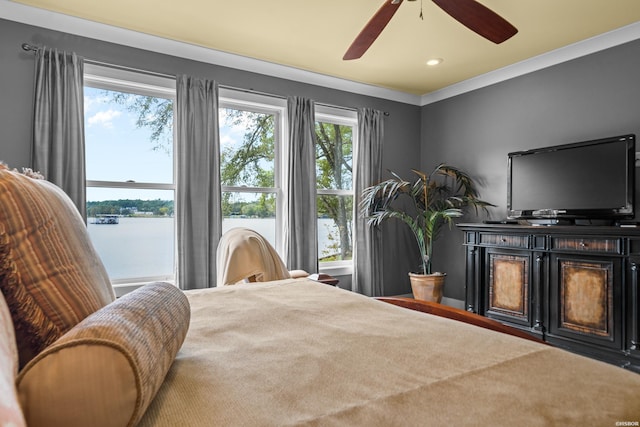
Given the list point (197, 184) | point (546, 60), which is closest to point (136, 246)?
point (197, 184)

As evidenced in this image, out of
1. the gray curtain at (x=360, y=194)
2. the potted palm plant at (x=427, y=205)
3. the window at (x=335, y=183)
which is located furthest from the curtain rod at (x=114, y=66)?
the potted palm plant at (x=427, y=205)

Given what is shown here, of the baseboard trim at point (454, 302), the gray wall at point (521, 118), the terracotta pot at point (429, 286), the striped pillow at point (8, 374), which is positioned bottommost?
the baseboard trim at point (454, 302)

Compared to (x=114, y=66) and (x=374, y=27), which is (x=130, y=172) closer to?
(x=114, y=66)

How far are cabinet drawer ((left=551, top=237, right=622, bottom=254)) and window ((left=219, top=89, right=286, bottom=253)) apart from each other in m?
2.52

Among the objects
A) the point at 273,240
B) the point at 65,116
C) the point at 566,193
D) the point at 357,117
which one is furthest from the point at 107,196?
the point at 566,193

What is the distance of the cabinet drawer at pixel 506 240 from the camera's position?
341cm

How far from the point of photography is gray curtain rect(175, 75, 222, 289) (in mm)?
3498

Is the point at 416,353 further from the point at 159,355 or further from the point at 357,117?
the point at 357,117

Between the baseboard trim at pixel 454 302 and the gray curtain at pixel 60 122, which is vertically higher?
the gray curtain at pixel 60 122

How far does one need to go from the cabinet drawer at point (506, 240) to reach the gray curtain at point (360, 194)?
4.22ft

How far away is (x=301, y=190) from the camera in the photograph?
4.17 meters

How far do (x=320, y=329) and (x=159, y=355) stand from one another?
21.7 inches

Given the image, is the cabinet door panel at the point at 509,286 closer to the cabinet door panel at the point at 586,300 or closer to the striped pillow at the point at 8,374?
the cabinet door panel at the point at 586,300

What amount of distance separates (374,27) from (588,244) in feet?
7.33
